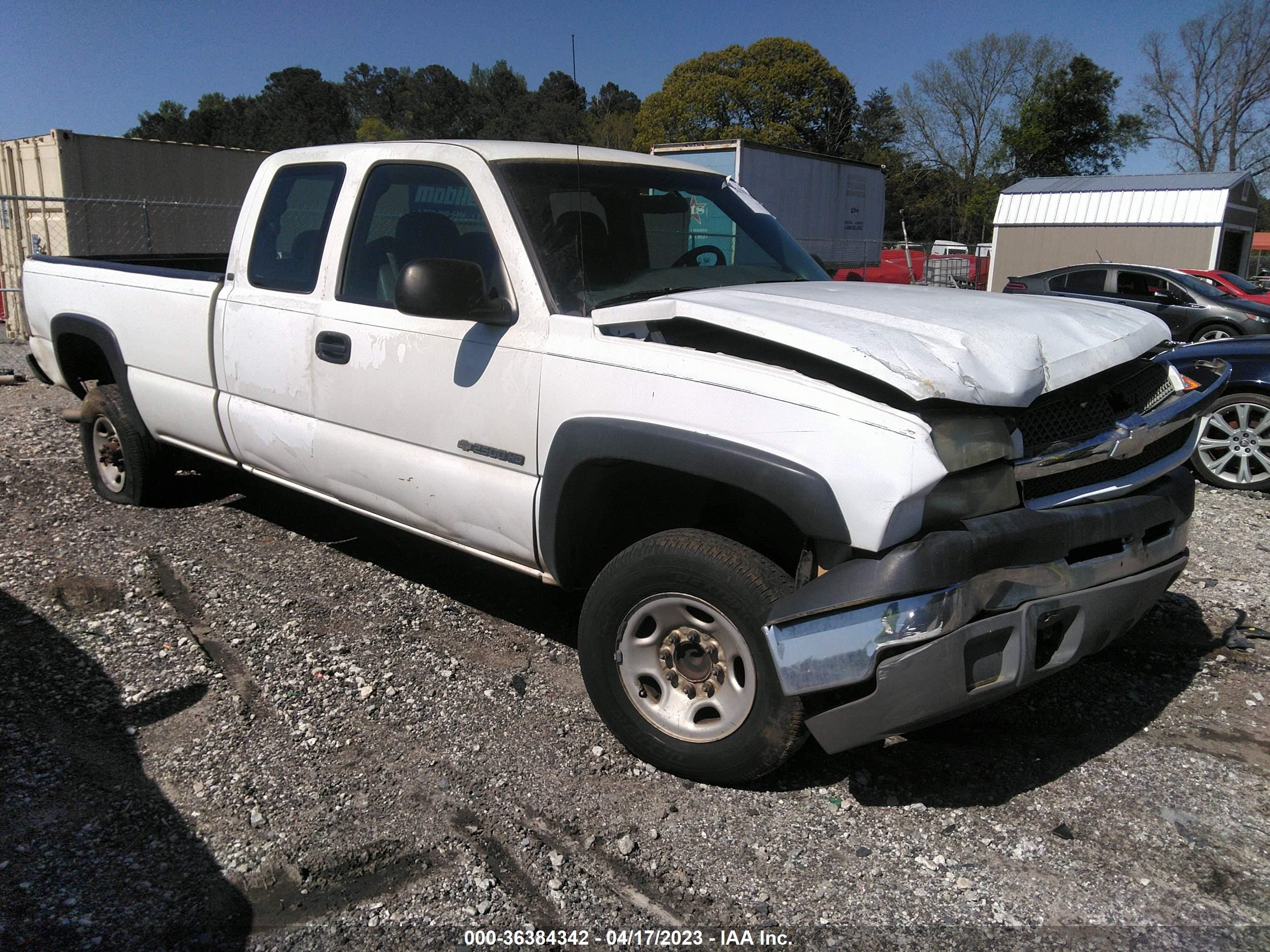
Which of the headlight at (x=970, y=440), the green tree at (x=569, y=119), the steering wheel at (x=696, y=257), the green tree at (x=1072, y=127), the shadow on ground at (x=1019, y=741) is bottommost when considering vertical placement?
the shadow on ground at (x=1019, y=741)

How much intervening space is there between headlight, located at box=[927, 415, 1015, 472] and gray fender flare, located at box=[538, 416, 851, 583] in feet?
1.02

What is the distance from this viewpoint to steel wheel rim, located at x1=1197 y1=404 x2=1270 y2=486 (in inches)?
264

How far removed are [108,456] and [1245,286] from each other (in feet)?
53.7

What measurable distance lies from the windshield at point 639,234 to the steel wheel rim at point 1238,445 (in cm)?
428

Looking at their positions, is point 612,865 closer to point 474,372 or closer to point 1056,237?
point 474,372

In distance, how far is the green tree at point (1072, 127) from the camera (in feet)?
147

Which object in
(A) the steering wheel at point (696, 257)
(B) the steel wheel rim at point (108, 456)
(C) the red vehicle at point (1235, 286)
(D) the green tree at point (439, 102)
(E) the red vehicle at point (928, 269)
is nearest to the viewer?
(A) the steering wheel at point (696, 257)

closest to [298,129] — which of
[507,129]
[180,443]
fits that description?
[507,129]

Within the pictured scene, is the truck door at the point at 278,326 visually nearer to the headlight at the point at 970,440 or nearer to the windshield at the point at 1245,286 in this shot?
the headlight at the point at 970,440

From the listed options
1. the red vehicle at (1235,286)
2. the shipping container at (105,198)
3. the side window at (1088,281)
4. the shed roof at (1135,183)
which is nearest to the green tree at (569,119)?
the shipping container at (105,198)

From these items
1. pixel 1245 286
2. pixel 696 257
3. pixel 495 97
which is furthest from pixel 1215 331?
pixel 495 97

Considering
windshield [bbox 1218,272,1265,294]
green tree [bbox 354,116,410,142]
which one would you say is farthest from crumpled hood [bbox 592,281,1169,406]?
green tree [bbox 354,116,410,142]

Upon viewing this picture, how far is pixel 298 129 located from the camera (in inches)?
2657

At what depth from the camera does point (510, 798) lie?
9.86 feet
